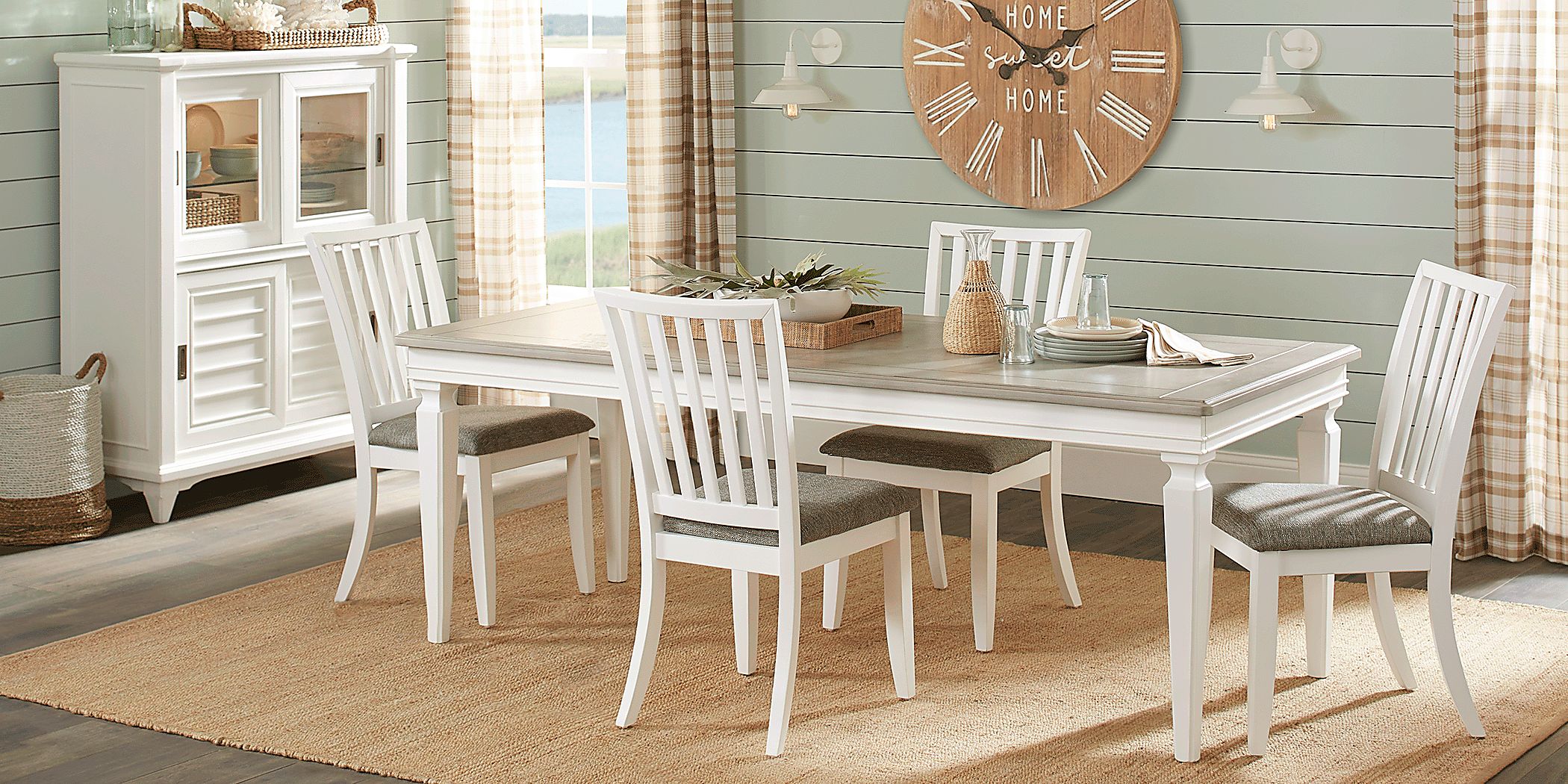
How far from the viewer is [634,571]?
429 centimetres

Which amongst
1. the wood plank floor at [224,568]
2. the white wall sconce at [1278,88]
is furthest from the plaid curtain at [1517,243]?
the white wall sconce at [1278,88]

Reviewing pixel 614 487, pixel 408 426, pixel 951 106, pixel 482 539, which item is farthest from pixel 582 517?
pixel 951 106

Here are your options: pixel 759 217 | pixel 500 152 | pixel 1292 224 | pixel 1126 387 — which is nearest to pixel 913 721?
pixel 1126 387

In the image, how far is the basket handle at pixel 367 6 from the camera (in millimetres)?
5273

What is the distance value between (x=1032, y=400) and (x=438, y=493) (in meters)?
1.34

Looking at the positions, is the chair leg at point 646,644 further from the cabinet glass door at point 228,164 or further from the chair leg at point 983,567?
the cabinet glass door at point 228,164

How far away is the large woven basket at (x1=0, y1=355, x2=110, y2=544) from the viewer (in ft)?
14.6

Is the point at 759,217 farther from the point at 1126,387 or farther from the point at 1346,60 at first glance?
the point at 1126,387

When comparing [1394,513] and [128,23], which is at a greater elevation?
[128,23]

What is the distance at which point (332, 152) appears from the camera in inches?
203

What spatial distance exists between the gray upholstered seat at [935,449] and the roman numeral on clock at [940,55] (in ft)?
5.42

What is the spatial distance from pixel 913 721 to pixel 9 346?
2.83 meters

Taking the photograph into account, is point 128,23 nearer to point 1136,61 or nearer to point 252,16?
point 252,16

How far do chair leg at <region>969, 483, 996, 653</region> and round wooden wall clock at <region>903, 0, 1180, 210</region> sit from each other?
1.60m
